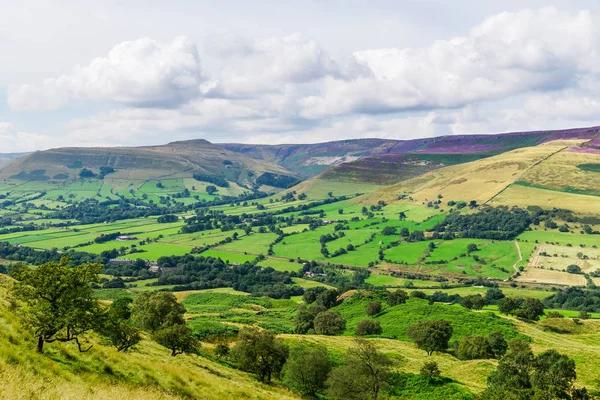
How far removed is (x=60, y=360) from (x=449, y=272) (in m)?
160

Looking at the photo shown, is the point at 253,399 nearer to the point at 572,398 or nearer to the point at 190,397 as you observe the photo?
the point at 190,397

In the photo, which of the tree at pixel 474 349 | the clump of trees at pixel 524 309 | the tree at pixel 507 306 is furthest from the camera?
the tree at pixel 507 306

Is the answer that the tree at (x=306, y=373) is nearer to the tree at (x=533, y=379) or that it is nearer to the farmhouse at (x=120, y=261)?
the tree at (x=533, y=379)

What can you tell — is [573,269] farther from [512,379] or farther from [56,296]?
[56,296]

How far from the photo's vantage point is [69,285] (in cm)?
2314

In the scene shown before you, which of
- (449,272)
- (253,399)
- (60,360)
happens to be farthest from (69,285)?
(449,272)

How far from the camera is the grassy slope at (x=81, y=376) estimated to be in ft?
55.1

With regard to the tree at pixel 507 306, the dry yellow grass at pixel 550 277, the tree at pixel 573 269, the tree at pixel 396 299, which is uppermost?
the tree at pixel 396 299

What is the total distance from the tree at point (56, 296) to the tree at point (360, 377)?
28.1 metres

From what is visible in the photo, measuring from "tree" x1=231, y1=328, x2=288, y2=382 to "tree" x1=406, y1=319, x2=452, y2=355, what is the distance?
2956cm

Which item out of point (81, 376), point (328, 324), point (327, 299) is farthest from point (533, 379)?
point (327, 299)

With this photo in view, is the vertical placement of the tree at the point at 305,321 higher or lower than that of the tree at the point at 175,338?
lower

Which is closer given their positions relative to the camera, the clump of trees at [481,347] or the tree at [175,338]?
the tree at [175,338]

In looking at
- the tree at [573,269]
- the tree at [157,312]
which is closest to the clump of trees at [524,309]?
the tree at [573,269]
